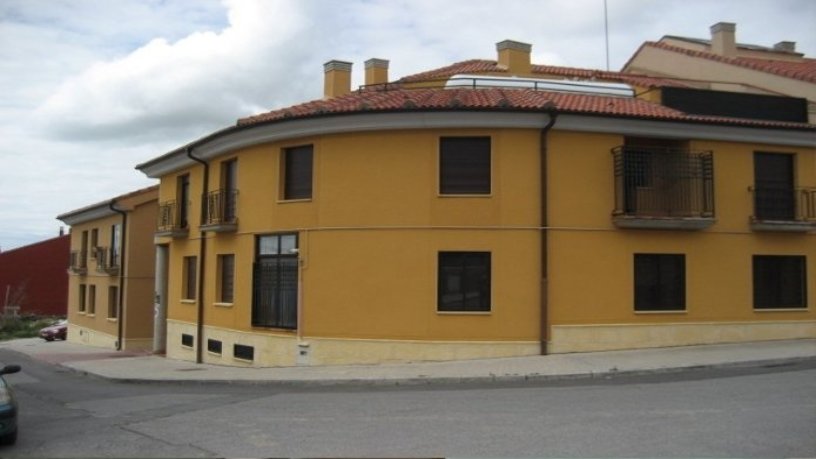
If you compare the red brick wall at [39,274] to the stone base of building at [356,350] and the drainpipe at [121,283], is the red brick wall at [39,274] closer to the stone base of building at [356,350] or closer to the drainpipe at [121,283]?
the drainpipe at [121,283]

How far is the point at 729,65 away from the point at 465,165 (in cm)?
1362

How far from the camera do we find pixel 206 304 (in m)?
20.5

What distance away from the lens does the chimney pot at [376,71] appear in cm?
2384

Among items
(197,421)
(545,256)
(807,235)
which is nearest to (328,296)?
(545,256)

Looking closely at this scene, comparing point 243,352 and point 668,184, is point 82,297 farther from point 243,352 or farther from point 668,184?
point 668,184

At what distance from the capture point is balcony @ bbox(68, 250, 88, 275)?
34.3m

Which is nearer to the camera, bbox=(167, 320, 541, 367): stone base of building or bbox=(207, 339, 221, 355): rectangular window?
bbox=(167, 320, 541, 367): stone base of building

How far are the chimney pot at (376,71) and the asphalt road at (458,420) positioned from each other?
12.6m

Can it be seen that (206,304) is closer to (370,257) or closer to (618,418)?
(370,257)

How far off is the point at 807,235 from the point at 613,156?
563 centimetres

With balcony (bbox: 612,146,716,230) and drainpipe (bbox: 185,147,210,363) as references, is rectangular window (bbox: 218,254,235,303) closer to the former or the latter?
drainpipe (bbox: 185,147,210,363)

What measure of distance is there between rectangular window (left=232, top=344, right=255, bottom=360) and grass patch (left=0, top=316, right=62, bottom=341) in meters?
30.6

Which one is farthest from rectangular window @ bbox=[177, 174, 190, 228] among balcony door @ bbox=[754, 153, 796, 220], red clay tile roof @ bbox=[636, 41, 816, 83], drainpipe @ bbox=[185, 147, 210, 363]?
red clay tile roof @ bbox=[636, 41, 816, 83]

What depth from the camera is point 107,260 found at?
30.5 meters
